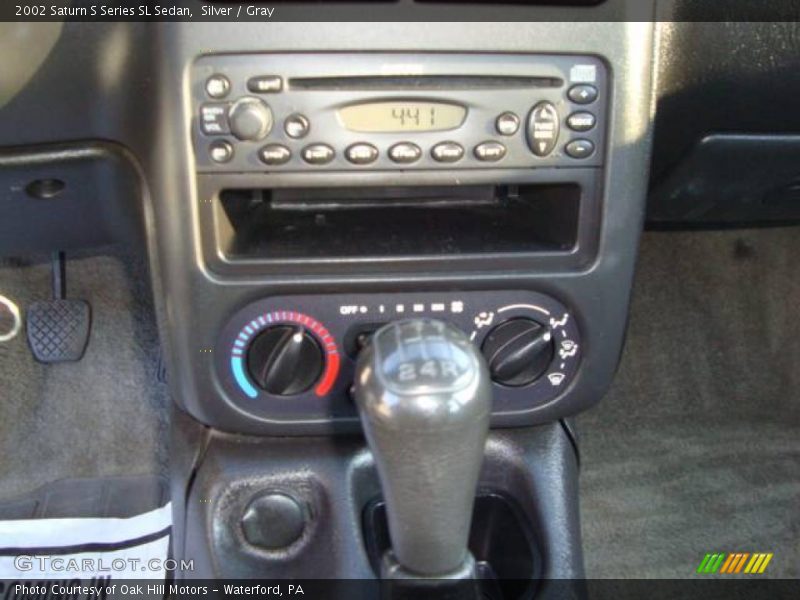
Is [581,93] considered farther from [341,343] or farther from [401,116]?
[341,343]

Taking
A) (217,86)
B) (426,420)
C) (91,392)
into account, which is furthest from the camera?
(91,392)

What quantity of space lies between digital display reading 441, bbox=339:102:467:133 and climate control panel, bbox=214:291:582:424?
0.48 feet

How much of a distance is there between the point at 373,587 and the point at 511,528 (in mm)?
154

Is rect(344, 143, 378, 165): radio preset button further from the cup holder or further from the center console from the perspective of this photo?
the cup holder

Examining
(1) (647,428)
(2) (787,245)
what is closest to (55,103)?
(1) (647,428)

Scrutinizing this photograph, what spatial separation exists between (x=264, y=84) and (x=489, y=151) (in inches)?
7.7

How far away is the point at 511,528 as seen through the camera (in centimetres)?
92

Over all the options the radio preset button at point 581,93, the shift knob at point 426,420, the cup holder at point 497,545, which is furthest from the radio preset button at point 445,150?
the cup holder at point 497,545

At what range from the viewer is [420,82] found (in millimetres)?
806

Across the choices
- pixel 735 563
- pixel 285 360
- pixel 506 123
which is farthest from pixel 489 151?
pixel 735 563

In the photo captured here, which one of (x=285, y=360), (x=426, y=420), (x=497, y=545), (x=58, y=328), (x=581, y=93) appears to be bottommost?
(x=58, y=328)

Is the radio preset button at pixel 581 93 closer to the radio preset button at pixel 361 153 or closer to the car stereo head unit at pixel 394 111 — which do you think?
the car stereo head unit at pixel 394 111

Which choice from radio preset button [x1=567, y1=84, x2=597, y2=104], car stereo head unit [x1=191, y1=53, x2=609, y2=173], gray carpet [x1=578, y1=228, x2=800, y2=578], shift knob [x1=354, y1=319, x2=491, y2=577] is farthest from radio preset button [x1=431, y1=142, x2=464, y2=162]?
gray carpet [x1=578, y1=228, x2=800, y2=578]

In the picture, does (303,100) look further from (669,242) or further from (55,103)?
(669,242)
